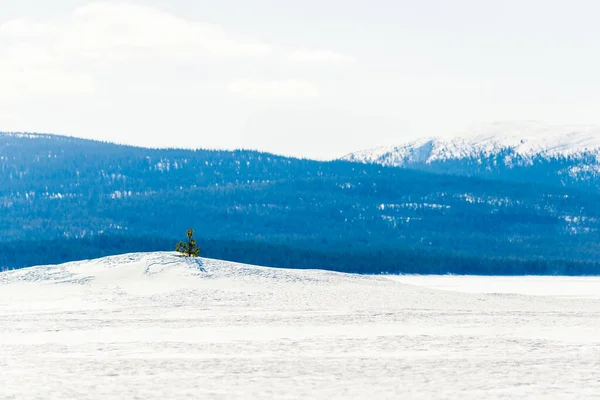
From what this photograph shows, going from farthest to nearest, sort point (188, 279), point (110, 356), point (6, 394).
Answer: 1. point (188, 279)
2. point (110, 356)
3. point (6, 394)

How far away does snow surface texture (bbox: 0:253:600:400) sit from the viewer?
79.1 feet

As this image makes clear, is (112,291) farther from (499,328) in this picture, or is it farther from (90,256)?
(90,256)

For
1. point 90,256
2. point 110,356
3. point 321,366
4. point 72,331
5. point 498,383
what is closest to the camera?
point 498,383

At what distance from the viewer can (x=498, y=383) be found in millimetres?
24406

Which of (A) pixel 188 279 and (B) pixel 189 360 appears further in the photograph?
(A) pixel 188 279

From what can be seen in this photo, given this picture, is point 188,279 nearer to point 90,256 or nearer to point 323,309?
point 323,309

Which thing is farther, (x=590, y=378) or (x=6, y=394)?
(x=590, y=378)

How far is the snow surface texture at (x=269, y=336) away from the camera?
24109mm

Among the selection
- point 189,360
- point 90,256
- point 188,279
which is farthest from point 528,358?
point 90,256

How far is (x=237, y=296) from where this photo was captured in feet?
156

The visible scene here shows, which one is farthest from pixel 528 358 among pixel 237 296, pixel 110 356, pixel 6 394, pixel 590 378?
pixel 237 296

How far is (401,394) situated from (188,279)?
96.4ft

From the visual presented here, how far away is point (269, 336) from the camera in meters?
33.9

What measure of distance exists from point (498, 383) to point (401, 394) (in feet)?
9.61
